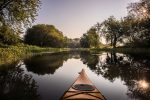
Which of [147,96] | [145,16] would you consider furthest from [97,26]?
[147,96]

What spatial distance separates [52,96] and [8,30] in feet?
62.7

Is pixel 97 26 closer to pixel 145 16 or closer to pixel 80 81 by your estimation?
pixel 145 16

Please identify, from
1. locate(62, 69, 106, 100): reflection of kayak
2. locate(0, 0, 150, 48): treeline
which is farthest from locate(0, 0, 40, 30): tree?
locate(62, 69, 106, 100): reflection of kayak

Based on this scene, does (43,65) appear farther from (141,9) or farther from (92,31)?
(92,31)

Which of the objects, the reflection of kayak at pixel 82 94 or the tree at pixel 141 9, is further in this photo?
the tree at pixel 141 9

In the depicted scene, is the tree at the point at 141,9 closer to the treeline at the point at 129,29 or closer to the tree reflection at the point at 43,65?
the treeline at the point at 129,29

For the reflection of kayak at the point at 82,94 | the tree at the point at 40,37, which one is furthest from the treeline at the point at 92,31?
the reflection of kayak at the point at 82,94

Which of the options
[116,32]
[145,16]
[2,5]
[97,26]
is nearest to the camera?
[2,5]

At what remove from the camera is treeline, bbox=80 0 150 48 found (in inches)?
2159

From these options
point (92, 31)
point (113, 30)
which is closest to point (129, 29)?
point (113, 30)

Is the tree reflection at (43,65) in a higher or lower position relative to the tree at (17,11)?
lower

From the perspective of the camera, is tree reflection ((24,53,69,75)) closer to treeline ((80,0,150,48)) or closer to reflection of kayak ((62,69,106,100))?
reflection of kayak ((62,69,106,100))

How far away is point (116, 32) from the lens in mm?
103750

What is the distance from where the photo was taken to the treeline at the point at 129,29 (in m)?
54.8
